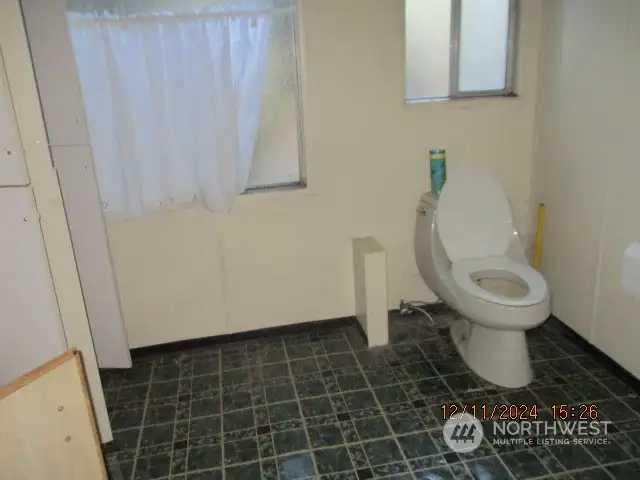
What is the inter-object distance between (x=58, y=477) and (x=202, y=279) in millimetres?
1320

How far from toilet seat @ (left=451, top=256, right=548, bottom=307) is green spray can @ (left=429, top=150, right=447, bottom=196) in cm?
40

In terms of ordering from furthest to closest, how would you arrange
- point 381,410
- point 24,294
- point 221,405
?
point 221,405
point 381,410
point 24,294

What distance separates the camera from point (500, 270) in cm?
246

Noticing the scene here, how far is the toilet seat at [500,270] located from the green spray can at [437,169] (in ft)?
1.31

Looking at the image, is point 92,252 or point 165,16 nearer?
point 165,16

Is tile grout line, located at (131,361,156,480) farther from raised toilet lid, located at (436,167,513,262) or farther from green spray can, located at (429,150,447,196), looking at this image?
green spray can, located at (429,150,447,196)

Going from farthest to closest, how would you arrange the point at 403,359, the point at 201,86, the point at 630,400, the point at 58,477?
the point at 403,359 < the point at 201,86 < the point at 630,400 < the point at 58,477

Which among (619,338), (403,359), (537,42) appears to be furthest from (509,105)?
(403,359)

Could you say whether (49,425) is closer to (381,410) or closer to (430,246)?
(381,410)

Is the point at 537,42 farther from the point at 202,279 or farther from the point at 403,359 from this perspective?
the point at 202,279

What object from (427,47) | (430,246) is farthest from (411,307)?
(427,47)

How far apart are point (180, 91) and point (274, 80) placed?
1.52 ft

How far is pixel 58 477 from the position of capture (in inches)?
56.7

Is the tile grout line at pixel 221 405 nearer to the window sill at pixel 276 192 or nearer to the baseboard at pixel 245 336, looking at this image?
the baseboard at pixel 245 336
